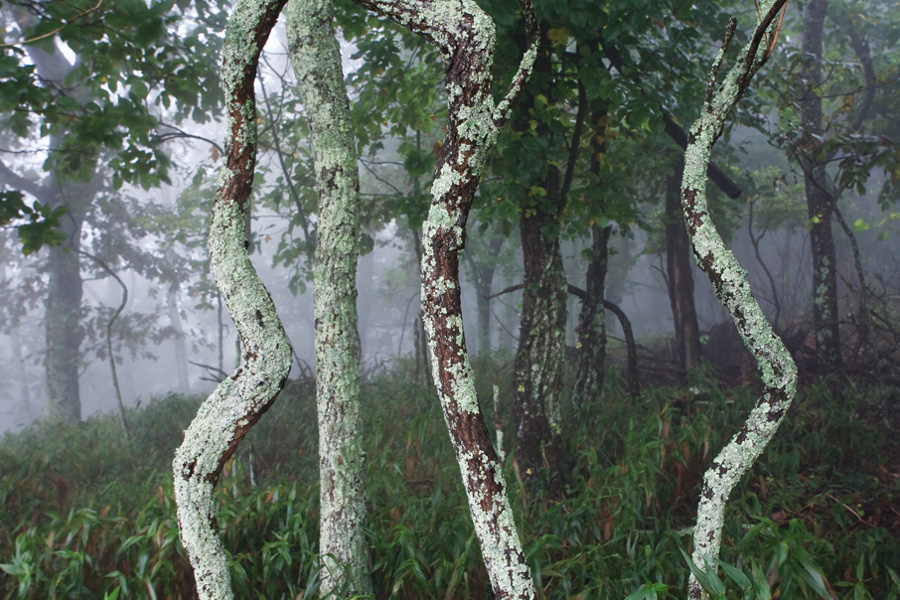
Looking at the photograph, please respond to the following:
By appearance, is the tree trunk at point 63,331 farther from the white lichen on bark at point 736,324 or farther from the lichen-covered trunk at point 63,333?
the white lichen on bark at point 736,324

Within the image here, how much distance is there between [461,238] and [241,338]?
81 cm

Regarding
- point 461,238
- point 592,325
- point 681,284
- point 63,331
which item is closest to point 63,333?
point 63,331

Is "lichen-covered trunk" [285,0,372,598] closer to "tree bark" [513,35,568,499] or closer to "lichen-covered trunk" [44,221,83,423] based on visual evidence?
"tree bark" [513,35,568,499]

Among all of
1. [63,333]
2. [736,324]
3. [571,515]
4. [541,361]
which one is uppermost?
[63,333]

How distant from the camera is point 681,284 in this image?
8469 mm

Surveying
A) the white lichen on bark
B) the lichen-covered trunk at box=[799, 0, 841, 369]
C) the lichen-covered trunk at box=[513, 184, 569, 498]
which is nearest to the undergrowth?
the lichen-covered trunk at box=[513, 184, 569, 498]

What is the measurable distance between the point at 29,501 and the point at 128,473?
1453mm

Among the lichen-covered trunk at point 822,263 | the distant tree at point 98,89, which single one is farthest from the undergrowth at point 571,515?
the distant tree at point 98,89

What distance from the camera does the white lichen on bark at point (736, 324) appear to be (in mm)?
2318

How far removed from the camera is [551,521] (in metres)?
3.89

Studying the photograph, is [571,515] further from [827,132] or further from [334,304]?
[827,132]

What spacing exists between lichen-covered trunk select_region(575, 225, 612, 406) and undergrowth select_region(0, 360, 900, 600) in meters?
0.41

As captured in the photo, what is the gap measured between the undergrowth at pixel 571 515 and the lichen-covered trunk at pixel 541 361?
0.73ft

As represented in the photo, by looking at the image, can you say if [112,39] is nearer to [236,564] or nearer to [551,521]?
[236,564]
